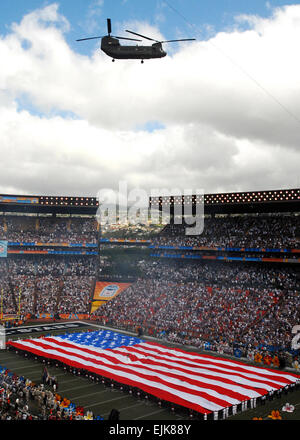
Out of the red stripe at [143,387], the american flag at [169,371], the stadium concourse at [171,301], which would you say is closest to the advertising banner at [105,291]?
the stadium concourse at [171,301]

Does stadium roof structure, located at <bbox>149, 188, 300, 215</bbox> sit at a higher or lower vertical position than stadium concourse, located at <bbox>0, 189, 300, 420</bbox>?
higher

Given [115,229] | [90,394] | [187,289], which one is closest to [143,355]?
[90,394]

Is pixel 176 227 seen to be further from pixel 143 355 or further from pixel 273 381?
pixel 273 381

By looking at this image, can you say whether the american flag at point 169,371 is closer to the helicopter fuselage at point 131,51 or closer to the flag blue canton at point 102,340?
the flag blue canton at point 102,340

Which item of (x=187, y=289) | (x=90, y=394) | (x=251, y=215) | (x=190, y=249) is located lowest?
(x=90, y=394)

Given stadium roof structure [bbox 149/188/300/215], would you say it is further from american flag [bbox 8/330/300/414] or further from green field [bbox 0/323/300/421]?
green field [bbox 0/323/300/421]

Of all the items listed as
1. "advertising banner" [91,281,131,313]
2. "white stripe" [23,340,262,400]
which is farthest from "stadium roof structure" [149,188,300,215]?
"white stripe" [23,340,262,400]

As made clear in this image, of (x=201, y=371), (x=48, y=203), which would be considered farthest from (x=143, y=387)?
(x=48, y=203)

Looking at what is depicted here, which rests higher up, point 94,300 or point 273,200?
point 273,200
